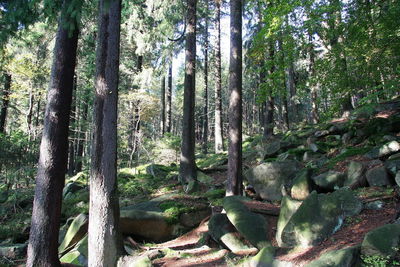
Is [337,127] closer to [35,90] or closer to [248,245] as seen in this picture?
[248,245]

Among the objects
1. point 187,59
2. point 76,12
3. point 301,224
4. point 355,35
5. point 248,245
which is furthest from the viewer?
point 187,59

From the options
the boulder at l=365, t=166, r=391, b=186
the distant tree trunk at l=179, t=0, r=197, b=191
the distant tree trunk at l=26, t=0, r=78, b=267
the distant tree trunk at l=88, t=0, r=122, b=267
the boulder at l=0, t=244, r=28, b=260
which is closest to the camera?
the distant tree trunk at l=88, t=0, r=122, b=267

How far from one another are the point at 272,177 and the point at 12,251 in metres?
7.00

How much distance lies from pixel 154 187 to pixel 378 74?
9049 millimetres

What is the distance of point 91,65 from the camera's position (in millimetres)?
16078

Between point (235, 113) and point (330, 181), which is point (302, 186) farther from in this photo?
point (235, 113)

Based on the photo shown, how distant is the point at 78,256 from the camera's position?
21.4ft

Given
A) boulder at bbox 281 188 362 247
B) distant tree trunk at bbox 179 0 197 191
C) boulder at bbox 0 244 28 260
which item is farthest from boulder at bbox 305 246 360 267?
distant tree trunk at bbox 179 0 197 191

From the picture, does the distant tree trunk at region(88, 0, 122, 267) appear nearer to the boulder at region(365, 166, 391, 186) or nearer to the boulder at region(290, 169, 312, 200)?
the boulder at region(290, 169, 312, 200)

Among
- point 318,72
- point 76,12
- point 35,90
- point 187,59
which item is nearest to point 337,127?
point 318,72

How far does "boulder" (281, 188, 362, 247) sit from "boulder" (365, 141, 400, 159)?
10.4ft

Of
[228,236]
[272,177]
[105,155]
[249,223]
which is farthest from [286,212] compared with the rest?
[105,155]

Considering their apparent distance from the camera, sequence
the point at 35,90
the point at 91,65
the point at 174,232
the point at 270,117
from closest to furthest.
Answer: the point at 174,232, the point at 91,65, the point at 270,117, the point at 35,90

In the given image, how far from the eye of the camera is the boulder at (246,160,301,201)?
27.9ft
